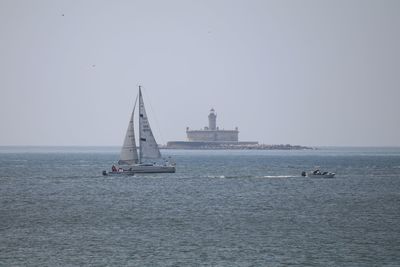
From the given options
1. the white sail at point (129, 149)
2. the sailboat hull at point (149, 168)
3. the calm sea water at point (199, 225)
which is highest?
the white sail at point (129, 149)

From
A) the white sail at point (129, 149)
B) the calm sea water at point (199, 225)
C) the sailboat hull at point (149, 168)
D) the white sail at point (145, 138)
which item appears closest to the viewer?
the calm sea water at point (199, 225)

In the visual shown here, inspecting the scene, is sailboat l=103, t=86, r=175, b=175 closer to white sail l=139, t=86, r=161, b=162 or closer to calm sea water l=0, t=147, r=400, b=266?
white sail l=139, t=86, r=161, b=162

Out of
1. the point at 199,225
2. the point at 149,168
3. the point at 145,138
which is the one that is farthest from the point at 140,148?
the point at 199,225

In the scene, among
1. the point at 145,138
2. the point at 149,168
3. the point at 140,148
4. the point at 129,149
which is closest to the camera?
the point at 129,149

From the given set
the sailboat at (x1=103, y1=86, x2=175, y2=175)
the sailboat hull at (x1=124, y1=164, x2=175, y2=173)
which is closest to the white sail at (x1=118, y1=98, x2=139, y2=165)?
the sailboat at (x1=103, y1=86, x2=175, y2=175)

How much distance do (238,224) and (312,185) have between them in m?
42.8

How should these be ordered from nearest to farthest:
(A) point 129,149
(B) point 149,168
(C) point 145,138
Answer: (A) point 129,149 → (C) point 145,138 → (B) point 149,168

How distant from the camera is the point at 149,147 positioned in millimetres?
105562

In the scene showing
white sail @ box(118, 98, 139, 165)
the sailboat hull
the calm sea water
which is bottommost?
the calm sea water

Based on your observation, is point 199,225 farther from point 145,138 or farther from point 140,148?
point 140,148

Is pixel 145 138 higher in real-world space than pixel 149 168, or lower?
higher

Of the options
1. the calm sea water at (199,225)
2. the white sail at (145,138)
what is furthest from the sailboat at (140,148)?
the calm sea water at (199,225)

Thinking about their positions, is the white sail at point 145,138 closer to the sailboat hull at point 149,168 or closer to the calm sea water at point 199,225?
the sailboat hull at point 149,168

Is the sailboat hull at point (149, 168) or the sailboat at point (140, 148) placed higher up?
the sailboat at point (140, 148)
